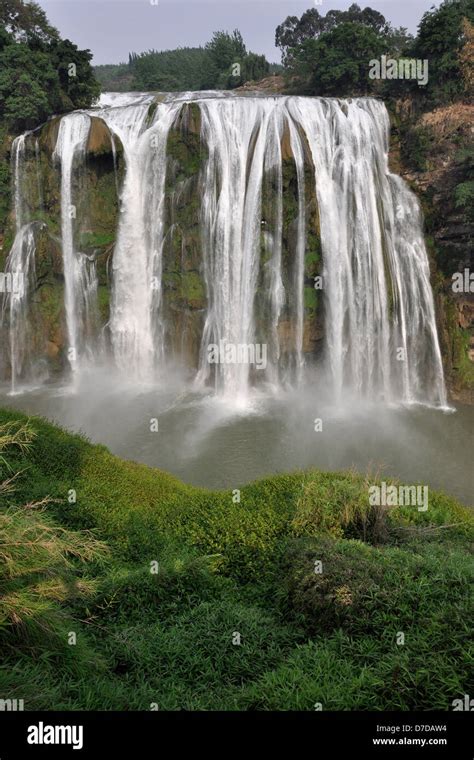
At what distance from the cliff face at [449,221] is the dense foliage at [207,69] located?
1321cm

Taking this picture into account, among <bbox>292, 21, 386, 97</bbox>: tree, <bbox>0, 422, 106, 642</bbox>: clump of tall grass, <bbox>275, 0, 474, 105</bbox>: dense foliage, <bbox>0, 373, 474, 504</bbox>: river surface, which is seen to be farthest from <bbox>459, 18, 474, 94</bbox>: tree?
<bbox>0, 422, 106, 642</bbox>: clump of tall grass

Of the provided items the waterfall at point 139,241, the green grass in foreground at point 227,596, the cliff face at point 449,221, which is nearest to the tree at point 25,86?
the waterfall at point 139,241

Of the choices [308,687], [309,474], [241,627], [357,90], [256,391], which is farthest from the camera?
[357,90]

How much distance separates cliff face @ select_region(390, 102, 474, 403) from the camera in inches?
634

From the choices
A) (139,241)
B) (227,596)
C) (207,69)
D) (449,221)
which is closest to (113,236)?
(139,241)

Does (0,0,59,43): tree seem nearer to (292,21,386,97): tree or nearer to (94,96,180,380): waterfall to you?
(94,96,180,380): waterfall

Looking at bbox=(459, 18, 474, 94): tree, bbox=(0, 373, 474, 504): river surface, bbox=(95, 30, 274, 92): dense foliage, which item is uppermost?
bbox=(95, 30, 274, 92): dense foliage

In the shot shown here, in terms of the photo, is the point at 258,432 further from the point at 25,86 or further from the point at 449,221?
the point at 25,86

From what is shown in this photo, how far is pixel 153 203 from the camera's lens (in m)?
17.1

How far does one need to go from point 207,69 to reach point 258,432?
27327 millimetres

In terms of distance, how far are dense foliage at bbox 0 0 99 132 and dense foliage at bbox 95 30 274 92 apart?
938cm
